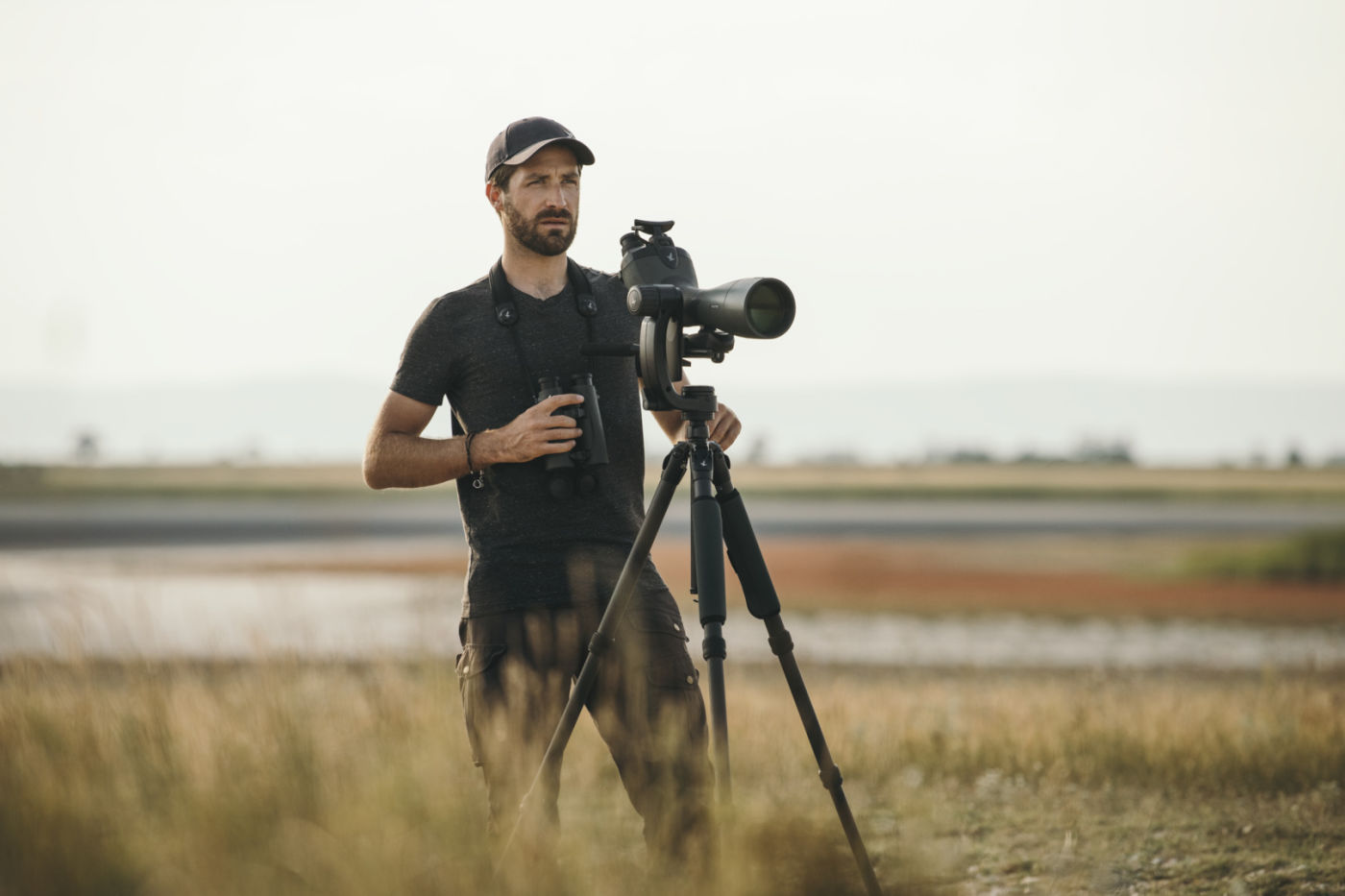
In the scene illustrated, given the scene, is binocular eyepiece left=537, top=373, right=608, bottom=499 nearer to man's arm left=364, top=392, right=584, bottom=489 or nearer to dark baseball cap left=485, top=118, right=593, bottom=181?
man's arm left=364, top=392, right=584, bottom=489

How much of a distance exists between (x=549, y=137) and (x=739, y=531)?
1046mm

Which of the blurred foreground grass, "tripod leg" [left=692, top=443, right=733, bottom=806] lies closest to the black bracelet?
"tripod leg" [left=692, top=443, right=733, bottom=806]

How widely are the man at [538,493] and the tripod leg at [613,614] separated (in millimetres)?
89

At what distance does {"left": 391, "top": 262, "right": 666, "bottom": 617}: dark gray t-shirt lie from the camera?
9.37 ft

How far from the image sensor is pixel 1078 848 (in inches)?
154

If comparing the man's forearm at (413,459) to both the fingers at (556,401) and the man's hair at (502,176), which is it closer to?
the fingers at (556,401)

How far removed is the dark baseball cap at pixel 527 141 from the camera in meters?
2.83

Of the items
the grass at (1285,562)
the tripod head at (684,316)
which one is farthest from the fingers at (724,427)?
the grass at (1285,562)

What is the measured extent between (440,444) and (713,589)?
789 millimetres

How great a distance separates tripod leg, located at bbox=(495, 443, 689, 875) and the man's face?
0.63 m

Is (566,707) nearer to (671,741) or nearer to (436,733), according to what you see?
(671,741)

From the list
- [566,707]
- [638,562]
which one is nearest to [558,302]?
[638,562]

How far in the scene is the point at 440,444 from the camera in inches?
112

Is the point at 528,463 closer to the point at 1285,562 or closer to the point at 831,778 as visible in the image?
the point at 831,778
